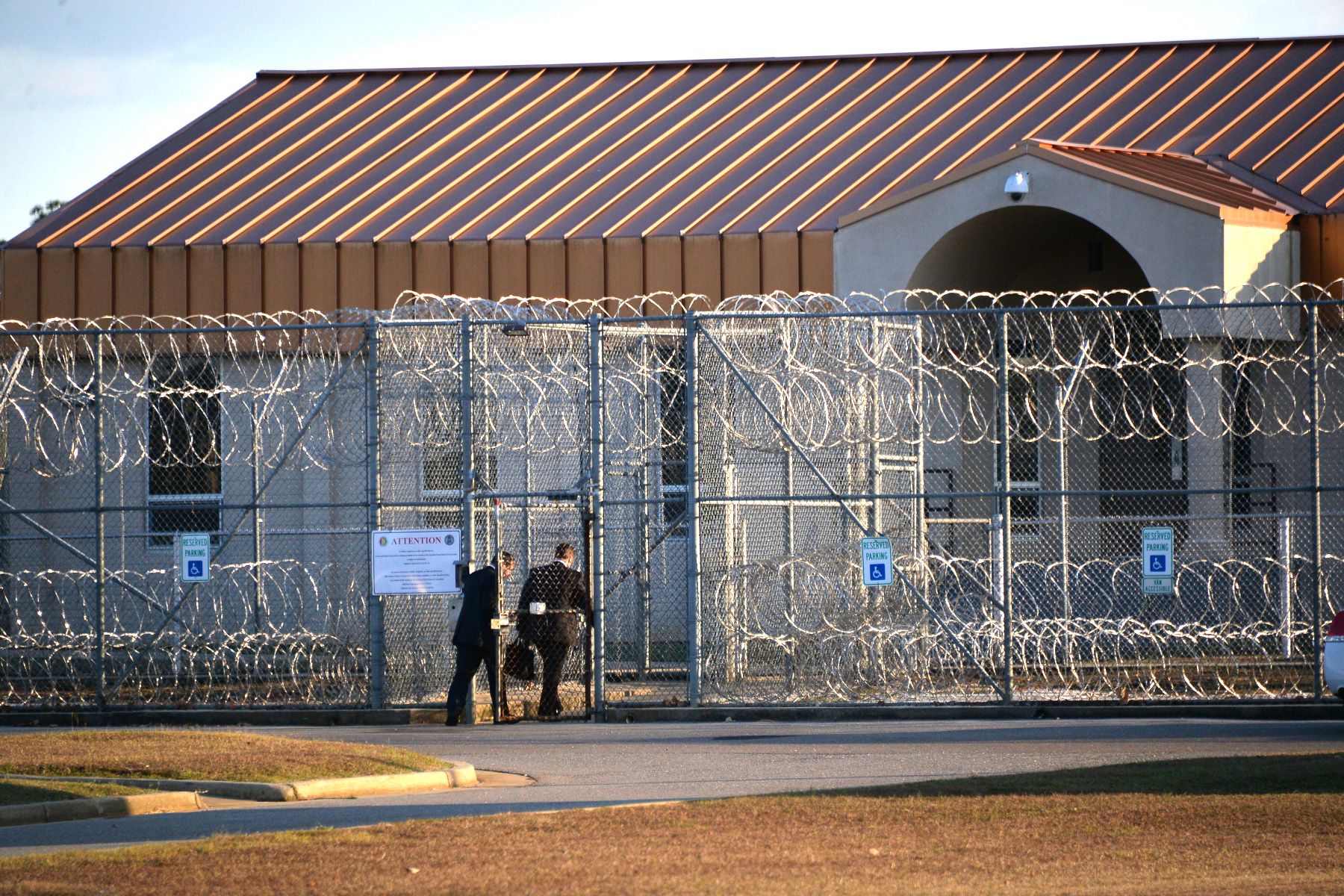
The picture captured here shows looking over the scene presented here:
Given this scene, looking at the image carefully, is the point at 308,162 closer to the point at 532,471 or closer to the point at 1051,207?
the point at 532,471

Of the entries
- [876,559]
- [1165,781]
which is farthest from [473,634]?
[1165,781]

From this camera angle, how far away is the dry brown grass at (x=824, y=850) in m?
7.80

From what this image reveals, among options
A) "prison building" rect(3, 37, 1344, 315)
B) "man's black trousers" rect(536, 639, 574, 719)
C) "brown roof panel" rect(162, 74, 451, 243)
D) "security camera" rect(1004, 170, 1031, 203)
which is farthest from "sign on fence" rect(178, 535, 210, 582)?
"security camera" rect(1004, 170, 1031, 203)

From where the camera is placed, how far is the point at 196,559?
15.8m

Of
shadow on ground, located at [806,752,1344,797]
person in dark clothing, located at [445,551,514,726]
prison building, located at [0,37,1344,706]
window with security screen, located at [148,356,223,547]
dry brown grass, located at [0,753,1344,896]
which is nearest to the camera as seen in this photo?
dry brown grass, located at [0,753,1344,896]

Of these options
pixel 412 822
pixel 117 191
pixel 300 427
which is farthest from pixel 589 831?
pixel 117 191

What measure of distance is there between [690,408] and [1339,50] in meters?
15.2

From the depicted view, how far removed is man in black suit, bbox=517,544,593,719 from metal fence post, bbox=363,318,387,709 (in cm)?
126

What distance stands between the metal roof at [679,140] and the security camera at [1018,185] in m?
0.90

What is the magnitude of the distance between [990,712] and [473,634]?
442cm

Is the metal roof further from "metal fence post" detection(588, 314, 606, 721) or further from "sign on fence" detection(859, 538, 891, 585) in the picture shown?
"sign on fence" detection(859, 538, 891, 585)

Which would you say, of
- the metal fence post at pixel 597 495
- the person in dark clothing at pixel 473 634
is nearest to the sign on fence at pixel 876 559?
the metal fence post at pixel 597 495

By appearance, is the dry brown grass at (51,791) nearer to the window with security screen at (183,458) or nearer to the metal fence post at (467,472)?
the metal fence post at (467,472)

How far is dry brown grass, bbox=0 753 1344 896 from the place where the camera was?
7.80m
